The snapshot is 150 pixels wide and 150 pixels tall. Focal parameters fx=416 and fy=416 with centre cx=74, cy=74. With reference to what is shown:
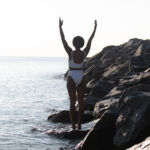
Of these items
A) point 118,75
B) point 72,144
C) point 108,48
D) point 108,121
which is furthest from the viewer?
point 108,48

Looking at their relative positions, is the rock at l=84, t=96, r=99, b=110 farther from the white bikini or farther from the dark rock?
the white bikini

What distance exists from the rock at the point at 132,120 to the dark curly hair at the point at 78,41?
1983 mm

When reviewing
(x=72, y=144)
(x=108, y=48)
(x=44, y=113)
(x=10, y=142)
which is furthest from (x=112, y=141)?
(x=108, y=48)

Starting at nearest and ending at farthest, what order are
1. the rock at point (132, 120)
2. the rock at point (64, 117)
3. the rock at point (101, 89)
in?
the rock at point (132, 120) → the rock at point (64, 117) → the rock at point (101, 89)

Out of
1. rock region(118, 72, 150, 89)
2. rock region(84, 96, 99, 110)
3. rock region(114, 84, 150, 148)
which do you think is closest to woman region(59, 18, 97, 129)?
rock region(114, 84, 150, 148)

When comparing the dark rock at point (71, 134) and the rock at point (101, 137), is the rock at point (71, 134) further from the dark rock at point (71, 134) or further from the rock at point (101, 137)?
the rock at point (101, 137)

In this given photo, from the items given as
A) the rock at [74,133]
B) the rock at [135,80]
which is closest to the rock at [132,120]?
the rock at [74,133]

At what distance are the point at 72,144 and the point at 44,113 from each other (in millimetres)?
8544

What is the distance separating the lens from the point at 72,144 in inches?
502

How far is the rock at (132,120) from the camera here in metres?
10.6

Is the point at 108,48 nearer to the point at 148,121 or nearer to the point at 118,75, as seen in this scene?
the point at 118,75

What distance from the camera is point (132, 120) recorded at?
10914 mm

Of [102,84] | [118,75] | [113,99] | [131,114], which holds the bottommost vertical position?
[118,75]

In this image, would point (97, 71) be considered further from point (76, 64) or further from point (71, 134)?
point (76, 64)
